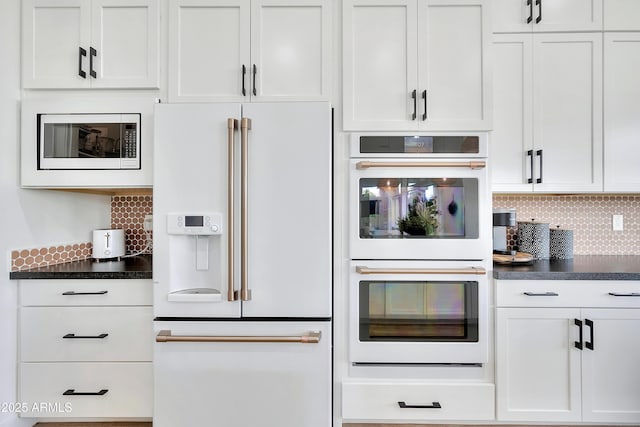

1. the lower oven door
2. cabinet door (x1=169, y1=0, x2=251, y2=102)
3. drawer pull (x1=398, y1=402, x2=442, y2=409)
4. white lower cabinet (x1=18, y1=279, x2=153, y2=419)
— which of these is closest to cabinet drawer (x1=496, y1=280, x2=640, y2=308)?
the lower oven door

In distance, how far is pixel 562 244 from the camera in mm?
2311

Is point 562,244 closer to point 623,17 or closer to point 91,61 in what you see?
point 623,17

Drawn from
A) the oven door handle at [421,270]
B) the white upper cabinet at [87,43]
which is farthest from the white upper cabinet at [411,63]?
the white upper cabinet at [87,43]

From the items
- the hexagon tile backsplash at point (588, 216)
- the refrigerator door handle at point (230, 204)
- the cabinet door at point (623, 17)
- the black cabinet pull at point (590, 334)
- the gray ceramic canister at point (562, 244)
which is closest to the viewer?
the refrigerator door handle at point (230, 204)

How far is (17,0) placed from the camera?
1.93 m

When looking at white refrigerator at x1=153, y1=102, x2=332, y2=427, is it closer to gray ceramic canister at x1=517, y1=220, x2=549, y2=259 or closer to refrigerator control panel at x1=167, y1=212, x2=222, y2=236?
refrigerator control panel at x1=167, y1=212, x2=222, y2=236

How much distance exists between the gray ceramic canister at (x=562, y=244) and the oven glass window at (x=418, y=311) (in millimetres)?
842

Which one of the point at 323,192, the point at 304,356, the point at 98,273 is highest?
the point at 323,192

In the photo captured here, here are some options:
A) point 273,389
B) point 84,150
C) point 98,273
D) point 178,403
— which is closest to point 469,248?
point 273,389

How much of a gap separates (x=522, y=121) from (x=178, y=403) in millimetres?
2294

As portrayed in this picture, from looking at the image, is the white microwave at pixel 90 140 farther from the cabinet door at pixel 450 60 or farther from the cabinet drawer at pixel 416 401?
the cabinet drawer at pixel 416 401

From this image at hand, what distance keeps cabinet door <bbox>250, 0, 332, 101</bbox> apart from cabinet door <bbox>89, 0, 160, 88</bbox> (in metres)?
0.53

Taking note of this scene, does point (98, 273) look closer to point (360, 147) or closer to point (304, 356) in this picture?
point (304, 356)

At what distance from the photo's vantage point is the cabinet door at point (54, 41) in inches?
75.9
